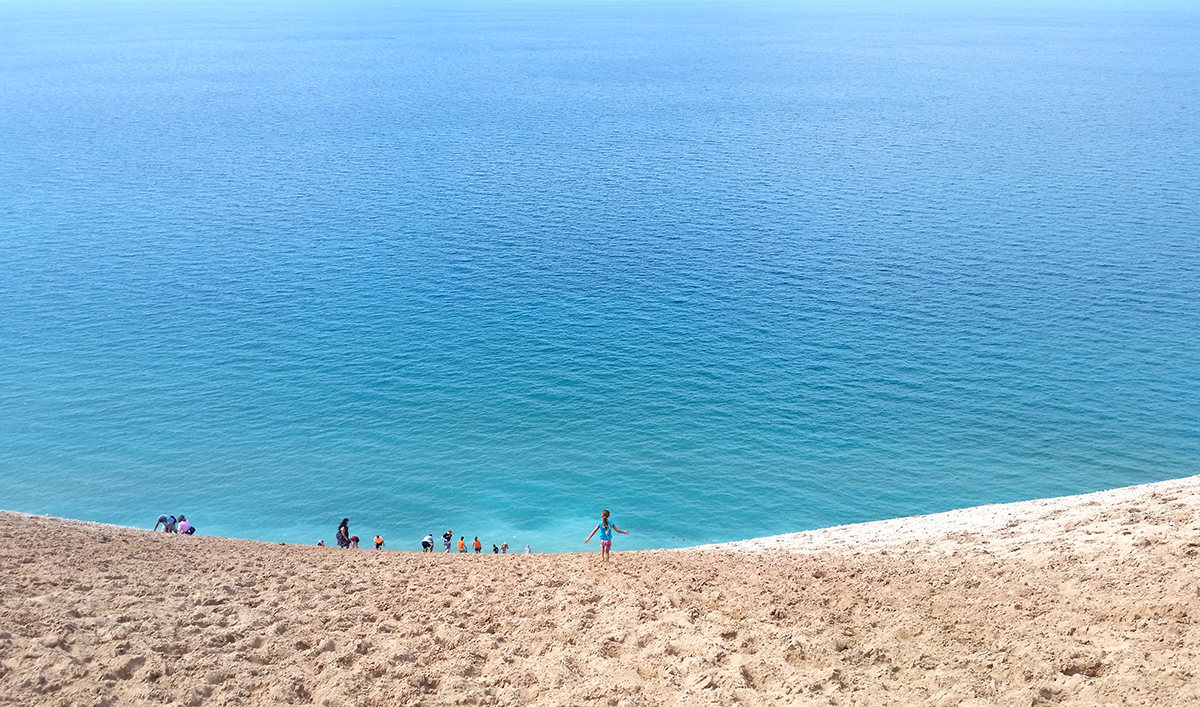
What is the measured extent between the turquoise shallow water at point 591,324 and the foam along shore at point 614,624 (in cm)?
2164

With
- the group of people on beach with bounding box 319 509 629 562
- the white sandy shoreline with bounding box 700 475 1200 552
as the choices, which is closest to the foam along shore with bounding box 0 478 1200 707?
the group of people on beach with bounding box 319 509 629 562

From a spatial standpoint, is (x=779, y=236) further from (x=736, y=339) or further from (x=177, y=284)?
(x=177, y=284)

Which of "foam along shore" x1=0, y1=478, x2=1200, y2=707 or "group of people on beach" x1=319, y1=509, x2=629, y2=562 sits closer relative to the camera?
"foam along shore" x1=0, y1=478, x2=1200, y2=707

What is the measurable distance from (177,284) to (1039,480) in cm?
6336

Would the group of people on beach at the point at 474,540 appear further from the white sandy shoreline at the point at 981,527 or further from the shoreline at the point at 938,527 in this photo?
the white sandy shoreline at the point at 981,527

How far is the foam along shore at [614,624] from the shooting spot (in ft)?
53.1

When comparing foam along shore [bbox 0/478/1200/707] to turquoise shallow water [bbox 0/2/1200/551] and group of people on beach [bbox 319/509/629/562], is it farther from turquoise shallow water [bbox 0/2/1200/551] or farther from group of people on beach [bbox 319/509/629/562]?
turquoise shallow water [bbox 0/2/1200/551]

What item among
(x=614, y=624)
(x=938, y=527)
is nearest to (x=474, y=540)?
(x=938, y=527)

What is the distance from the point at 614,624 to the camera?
19016mm

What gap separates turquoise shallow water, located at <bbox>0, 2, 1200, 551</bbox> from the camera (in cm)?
4894

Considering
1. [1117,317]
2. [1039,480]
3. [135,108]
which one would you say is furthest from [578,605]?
[135,108]

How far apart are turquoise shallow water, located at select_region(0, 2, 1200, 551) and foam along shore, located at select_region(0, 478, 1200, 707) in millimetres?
21642

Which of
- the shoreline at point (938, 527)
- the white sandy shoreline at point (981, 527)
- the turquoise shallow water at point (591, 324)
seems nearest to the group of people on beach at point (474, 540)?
the shoreline at point (938, 527)

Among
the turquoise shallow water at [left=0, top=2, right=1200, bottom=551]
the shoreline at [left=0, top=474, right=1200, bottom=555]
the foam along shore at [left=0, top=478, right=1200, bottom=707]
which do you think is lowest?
the foam along shore at [left=0, top=478, right=1200, bottom=707]
